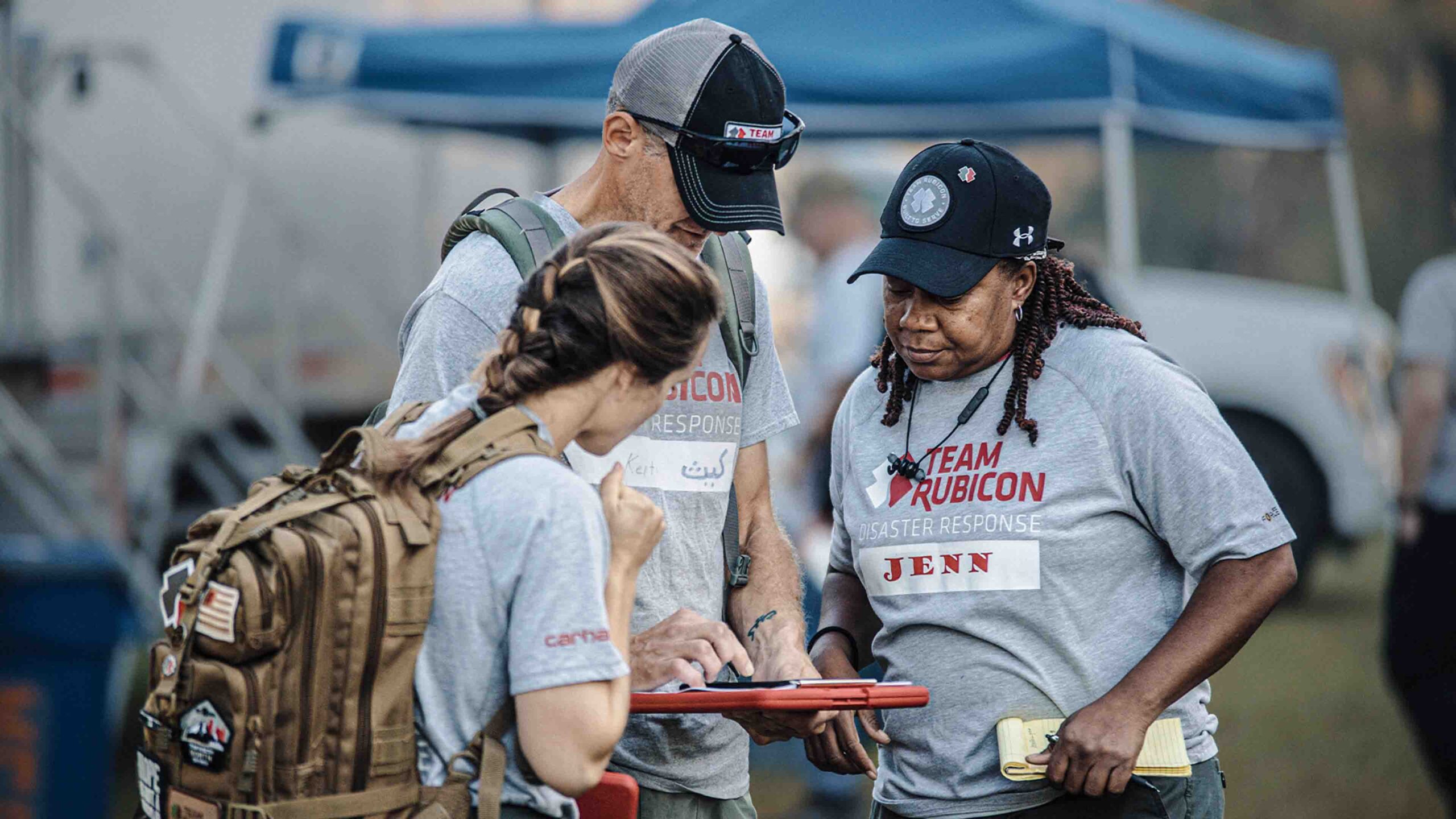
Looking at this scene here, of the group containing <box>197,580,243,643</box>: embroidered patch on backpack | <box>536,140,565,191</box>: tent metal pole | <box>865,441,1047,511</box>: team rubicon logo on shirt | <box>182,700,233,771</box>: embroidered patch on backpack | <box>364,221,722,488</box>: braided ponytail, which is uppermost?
<box>536,140,565,191</box>: tent metal pole

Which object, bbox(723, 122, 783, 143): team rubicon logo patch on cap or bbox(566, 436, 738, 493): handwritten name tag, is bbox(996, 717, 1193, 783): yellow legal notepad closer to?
bbox(566, 436, 738, 493): handwritten name tag

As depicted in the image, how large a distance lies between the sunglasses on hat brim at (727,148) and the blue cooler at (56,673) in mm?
2828

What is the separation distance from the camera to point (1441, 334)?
511 centimetres

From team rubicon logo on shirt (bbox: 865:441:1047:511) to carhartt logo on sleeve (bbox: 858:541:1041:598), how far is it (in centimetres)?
7

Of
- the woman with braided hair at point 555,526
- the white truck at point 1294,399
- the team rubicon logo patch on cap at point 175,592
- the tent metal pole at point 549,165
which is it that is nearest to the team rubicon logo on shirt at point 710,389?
the woman with braided hair at point 555,526

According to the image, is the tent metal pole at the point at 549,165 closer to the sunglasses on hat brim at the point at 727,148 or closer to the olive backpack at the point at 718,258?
the olive backpack at the point at 718,258

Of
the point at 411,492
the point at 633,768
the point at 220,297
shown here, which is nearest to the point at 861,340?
the point at 220,297

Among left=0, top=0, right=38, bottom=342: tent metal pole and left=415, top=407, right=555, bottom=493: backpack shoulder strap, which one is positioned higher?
left=0, top=0, right=38, bottom=342: tent metal pole

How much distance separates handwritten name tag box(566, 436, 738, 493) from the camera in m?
2.46

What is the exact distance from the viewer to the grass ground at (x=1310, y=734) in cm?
564

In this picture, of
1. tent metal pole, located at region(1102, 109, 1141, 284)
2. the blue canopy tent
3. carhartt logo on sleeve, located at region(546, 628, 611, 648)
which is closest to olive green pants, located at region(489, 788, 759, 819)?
carhartt logo on sleeve, located at region(546, 628, 611, 648)

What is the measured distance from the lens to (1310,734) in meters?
6.52

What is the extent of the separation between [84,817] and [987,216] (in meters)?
3.51

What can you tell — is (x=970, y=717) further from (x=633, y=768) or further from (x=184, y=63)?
(x=184, y=63)
